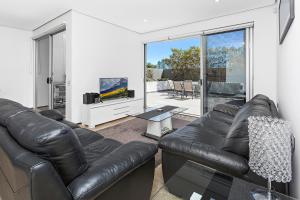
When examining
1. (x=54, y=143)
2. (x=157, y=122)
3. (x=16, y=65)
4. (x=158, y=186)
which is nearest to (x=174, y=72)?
(x=157, y=122)

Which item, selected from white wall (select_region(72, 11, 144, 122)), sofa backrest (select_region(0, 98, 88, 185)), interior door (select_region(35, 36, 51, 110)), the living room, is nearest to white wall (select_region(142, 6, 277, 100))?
the living room

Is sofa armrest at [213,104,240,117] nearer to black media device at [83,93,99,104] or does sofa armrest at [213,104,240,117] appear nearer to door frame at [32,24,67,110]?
black media device at [83,93,99,104]

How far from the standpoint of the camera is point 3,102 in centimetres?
151

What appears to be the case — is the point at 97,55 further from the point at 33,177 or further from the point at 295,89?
the point at 295,89

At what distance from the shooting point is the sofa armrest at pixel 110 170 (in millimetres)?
931

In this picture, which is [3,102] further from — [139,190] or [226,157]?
[226,157]

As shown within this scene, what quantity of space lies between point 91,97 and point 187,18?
9.81ft

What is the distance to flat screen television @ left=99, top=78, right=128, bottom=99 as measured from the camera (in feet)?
14.0

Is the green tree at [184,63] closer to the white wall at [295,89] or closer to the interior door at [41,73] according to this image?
the interior door at [41,73]

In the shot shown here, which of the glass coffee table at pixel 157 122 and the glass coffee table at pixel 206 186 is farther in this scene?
the glass coffee table at pixel 157 122

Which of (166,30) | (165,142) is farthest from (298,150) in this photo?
(166,30)

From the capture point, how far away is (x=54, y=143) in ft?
2.85

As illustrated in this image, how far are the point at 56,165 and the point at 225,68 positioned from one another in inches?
163

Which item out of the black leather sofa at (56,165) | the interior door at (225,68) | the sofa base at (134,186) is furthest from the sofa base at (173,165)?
the interior door at (225,68)
